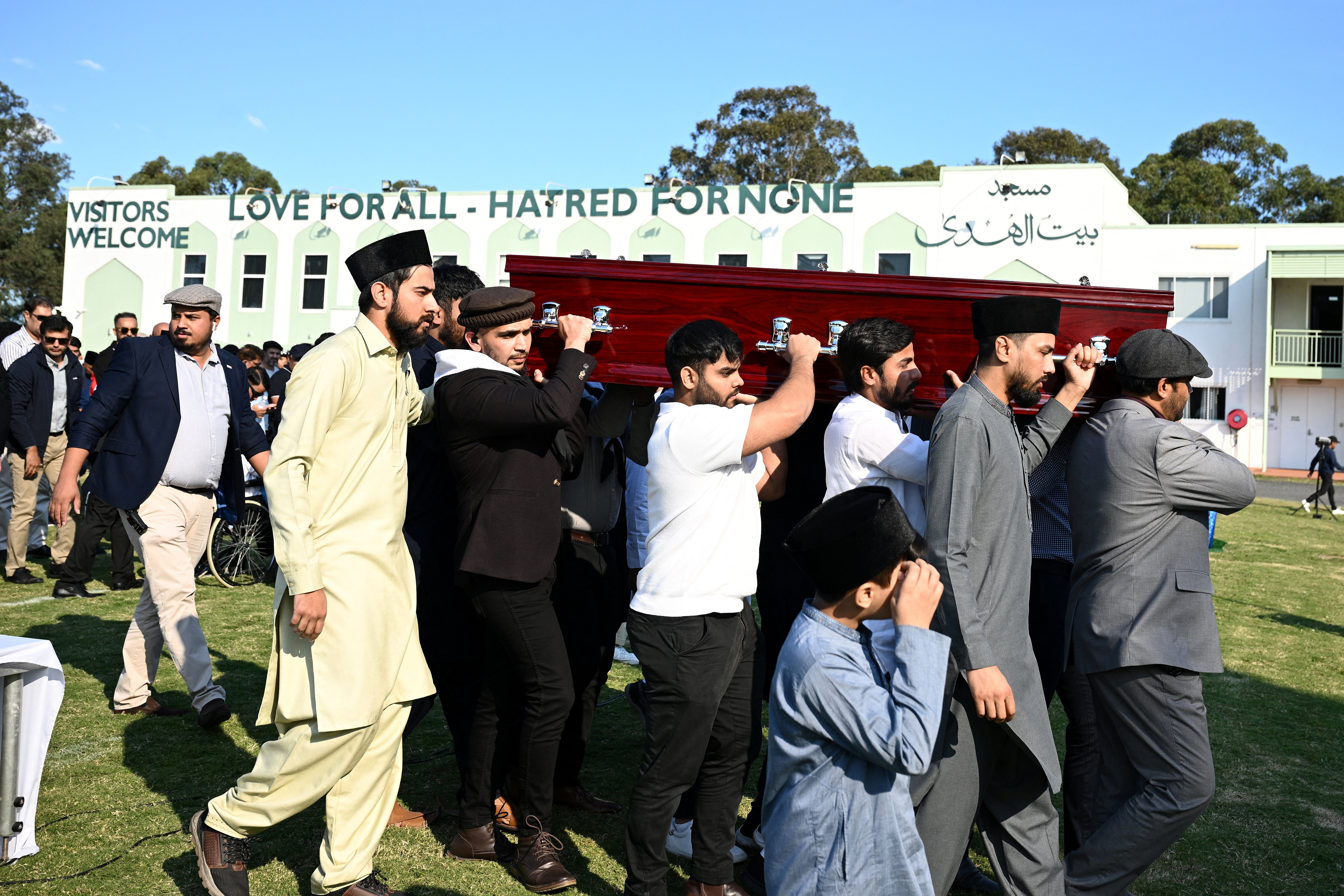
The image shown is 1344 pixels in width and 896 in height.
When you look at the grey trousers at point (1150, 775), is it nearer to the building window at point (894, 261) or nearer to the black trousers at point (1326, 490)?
the black trousers at point (1326, 490)

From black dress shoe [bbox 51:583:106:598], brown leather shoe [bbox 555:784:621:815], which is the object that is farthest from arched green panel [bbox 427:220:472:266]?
brown leather shoe [bbox 555:784:621:815]

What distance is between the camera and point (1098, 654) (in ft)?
10.5

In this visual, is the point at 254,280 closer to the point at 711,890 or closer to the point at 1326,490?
the point at 1326,490

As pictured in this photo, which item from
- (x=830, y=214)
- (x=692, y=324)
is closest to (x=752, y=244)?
(x=830, y=214)

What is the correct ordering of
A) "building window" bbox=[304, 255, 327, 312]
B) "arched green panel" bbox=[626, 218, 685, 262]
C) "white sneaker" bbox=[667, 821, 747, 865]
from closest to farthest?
1. "white sneaker" bbox=[667, 821, 747, 865]
2. "arched green panel" bbox=[626, 218, 685, 262]
3. "building window" bbox=[304, 255, 327, 312]

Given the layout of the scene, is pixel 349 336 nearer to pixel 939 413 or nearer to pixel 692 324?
pixel 692 324

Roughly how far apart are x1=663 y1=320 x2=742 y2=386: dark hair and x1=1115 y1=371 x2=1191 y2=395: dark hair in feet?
4.13

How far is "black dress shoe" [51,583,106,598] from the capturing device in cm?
777

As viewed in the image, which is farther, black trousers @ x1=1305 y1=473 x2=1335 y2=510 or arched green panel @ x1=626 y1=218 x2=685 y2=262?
arched green panel @ x1=626 y1=218 x2=685 y2=262

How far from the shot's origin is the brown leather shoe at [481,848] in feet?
12.1

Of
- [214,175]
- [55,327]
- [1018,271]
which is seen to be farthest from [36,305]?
[214,175]

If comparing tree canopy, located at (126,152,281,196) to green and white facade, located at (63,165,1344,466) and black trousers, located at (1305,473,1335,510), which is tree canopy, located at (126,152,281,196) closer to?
green and white facade, located at (63,165,1344,466)

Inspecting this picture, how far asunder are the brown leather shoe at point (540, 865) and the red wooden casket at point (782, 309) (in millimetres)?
1568

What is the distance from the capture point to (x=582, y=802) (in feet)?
13.7
